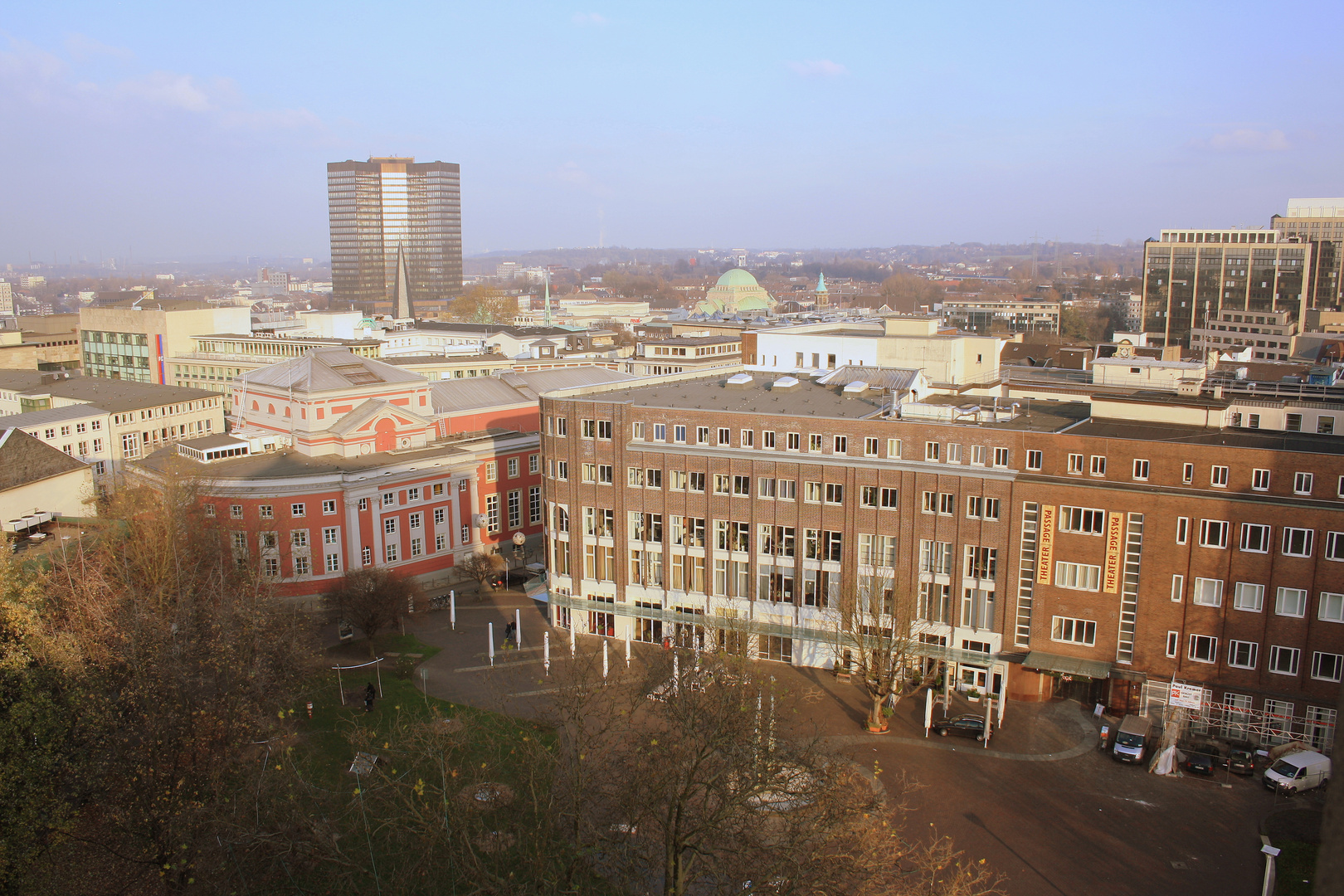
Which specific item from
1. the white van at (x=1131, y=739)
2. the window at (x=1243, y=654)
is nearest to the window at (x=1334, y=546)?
the window at (x=1243, y=654)

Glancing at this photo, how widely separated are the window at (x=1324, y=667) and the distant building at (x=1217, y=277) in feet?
342

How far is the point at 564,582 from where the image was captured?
5212 centimetres

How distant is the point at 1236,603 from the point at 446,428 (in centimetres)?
5051

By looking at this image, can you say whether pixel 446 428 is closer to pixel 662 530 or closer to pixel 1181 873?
pixel 662 530

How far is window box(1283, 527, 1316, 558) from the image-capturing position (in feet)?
123

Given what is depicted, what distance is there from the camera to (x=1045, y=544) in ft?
137

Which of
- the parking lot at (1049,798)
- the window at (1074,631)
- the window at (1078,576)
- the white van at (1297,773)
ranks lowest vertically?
the parking lot at (1049,798)

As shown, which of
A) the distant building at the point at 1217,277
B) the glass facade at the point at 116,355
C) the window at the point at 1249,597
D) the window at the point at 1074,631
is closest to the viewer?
the window at the point at 1249,597

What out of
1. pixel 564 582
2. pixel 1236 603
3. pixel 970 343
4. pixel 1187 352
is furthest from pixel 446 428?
pixel 1187 352

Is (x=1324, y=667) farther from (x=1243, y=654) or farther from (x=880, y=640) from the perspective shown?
(x=880, y=640)

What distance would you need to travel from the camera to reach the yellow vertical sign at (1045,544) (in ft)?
137

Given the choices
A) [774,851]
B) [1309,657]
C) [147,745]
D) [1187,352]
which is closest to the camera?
[774,851]

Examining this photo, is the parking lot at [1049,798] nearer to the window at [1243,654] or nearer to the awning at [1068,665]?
the awning at [1068,665]

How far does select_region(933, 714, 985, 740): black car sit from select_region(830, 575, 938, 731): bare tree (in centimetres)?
226
